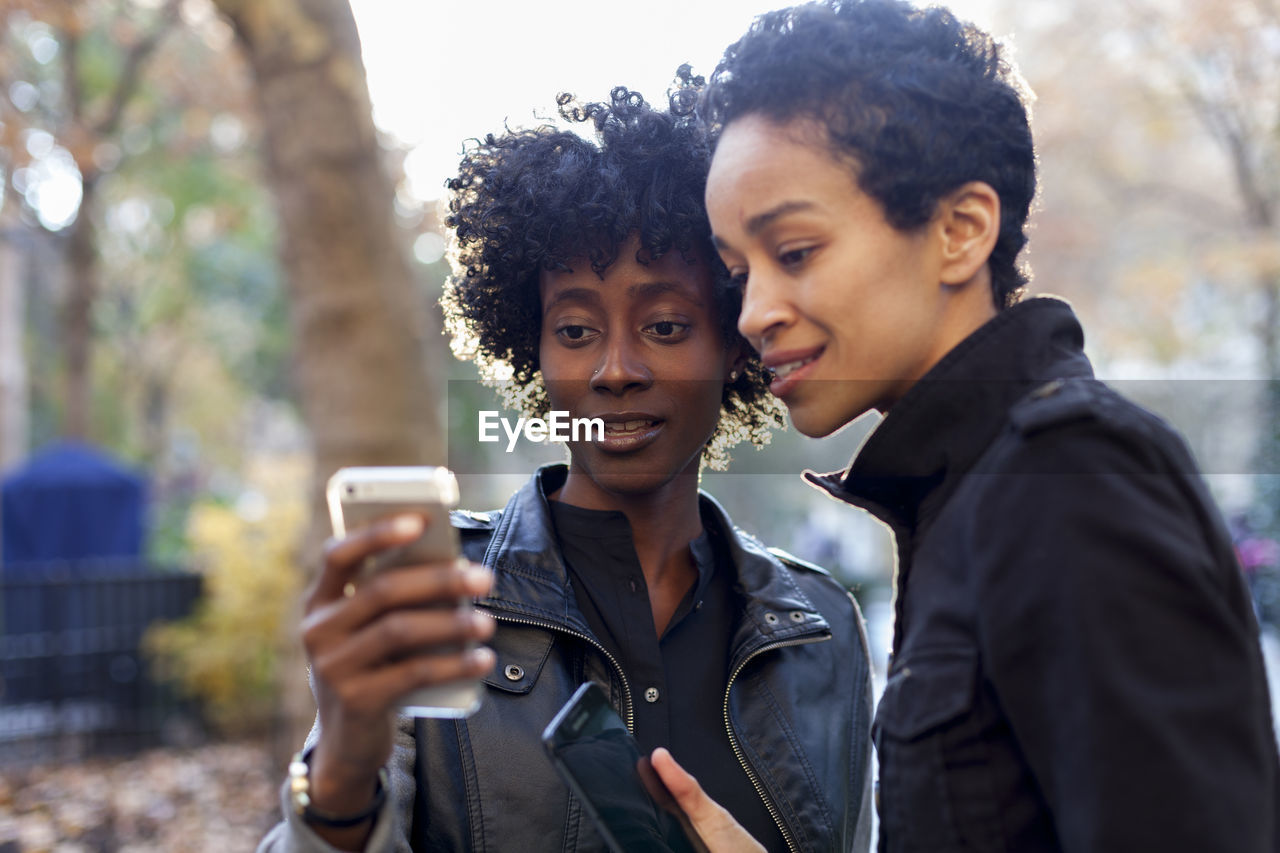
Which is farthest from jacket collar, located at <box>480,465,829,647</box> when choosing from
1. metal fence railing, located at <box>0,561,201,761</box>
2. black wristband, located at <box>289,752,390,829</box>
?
metal fence railing, located at <box>0,561,201,761</box>

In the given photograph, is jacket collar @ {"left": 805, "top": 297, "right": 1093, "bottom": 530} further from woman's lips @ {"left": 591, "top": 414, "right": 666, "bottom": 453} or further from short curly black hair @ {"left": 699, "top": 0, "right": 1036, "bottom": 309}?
woman's lips @ {"left": 591, "top": 414, "right": 666, "bottom": 453}

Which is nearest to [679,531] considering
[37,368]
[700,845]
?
[700,845]

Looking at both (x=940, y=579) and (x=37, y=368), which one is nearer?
(x=940, y=579)

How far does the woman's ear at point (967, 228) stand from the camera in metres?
1.48

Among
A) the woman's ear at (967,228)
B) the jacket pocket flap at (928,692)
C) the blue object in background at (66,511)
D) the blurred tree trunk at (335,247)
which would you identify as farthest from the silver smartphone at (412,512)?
the blue object in background at (66,511)

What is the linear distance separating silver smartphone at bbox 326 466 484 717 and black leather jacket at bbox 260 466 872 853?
375 millimetres

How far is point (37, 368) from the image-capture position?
103ft

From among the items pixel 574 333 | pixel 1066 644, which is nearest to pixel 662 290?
pixel 574 333

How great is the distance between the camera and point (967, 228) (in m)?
1.49

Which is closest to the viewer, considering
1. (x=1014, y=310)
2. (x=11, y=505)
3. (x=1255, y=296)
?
(x=1014, y=310)

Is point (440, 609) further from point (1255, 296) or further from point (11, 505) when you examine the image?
point (1255, 296)

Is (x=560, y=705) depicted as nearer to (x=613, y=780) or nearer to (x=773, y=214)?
(x=613, y=780)

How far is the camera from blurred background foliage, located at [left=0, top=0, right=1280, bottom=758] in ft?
29.4

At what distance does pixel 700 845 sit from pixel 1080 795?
749mm
